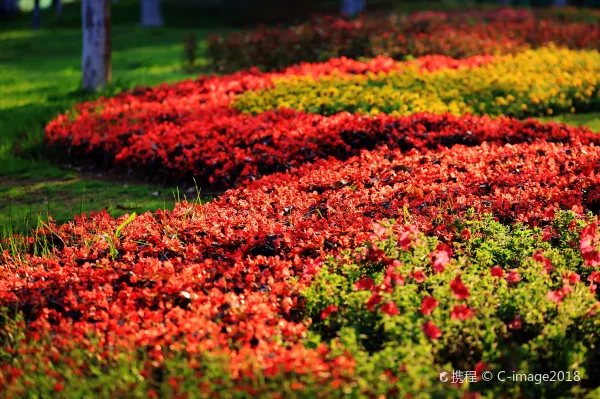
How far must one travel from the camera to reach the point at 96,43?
13.7m

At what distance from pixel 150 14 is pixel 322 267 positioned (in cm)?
2504

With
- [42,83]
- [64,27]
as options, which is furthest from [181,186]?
[64,27]

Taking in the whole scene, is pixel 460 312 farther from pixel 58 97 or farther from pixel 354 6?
pixel 354 6

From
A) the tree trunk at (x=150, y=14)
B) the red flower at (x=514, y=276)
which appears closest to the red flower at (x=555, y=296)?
the red flower at (x=514, y=276)

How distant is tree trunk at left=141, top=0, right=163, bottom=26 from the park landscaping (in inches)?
754

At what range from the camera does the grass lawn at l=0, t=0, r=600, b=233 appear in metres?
8.22

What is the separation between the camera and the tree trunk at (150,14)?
2828cm

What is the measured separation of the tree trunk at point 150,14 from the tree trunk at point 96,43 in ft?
49.2

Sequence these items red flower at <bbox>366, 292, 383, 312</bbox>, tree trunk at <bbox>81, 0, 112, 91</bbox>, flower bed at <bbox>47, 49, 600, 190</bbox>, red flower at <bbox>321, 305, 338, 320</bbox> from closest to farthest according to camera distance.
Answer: red flower at <bbox>366, 292, 383, 312</bbox> < red flower at <bbox>321, 305, 338, 320</bbox> < flower bed at <bbox>47, 49, 600, 190</bbox> < tree trunk at <bbox>81, 0, 112, 91</bbox>

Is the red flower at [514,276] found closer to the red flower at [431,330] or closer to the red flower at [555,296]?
the red flower at [555,296]

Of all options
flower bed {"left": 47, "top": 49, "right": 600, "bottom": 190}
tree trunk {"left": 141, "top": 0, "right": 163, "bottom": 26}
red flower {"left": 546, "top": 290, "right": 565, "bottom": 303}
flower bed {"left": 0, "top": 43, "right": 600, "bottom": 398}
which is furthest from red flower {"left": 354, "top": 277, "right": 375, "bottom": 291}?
tree trunk {"left": 141, "top": 0, "right": 163, "bottom": 26}

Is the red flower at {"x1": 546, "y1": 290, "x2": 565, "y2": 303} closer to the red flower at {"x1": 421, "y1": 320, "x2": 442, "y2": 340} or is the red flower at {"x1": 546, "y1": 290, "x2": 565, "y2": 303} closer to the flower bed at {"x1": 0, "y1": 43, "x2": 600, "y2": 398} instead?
the flower bed at {"x1": 0, "y1": 43, "x2": 600, "y2": 398}

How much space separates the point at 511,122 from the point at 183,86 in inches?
229

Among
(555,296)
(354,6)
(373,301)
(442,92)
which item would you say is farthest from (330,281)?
(354,6)
